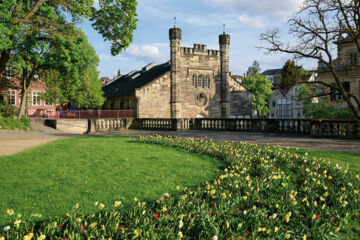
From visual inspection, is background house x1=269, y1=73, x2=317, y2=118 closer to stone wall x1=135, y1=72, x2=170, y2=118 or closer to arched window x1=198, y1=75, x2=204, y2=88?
arched window x1=198, y1=75, x2=204, y2=88

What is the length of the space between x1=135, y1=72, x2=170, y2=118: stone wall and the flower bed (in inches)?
1167

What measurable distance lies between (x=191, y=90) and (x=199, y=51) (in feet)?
18.9

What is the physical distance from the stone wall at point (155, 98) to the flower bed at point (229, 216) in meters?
29.6

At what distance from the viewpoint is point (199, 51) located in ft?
128

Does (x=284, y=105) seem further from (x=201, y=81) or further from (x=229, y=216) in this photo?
(x=229, y=216)

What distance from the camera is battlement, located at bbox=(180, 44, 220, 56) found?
37912 millimetres

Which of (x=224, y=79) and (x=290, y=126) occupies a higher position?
(x=224, y=79)

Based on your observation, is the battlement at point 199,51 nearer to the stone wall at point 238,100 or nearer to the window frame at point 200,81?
the window frame at point 200,81

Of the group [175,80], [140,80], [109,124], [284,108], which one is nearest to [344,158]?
[109,124]

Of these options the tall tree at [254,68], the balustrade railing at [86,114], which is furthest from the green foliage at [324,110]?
the tall tree at [254,68]

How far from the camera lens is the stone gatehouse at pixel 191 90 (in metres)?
36.2

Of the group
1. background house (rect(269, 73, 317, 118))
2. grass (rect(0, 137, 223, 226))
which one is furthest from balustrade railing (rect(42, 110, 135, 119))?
background house (rect(269, 73, 317, 118))

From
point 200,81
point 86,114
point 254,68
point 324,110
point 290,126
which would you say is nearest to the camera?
point 290,126

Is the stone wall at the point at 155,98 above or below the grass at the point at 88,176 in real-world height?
above
